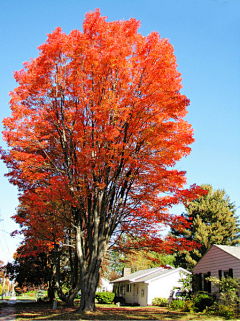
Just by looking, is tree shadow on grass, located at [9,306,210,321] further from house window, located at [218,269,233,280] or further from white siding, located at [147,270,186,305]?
white siding, located at [147,270,186,305]

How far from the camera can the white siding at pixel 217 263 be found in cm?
1599

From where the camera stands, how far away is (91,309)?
11.0 metres

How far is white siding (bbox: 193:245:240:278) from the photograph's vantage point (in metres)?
16.0

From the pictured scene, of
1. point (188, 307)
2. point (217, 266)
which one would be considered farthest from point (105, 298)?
point (217, 266)

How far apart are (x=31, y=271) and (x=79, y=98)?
19.9 meters

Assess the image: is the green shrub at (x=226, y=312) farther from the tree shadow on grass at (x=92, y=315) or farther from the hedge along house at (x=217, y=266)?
the hedge along house at (x=217, y=266)

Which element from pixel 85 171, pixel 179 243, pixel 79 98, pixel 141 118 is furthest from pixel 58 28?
pixel 179 243

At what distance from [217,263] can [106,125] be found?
12.8 meters

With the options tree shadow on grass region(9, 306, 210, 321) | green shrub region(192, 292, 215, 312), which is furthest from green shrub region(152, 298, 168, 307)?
tree shadow on grass region(9, 306, 210, 321)

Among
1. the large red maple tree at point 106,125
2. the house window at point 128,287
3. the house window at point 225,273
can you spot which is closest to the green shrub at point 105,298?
the house window at point 128,287

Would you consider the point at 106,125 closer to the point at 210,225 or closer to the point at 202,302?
the point at 202,302

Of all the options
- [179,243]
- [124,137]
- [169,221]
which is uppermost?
[124,137]

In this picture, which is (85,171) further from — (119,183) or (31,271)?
(31,271)

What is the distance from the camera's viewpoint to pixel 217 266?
702 inches
